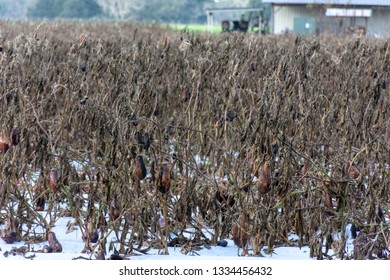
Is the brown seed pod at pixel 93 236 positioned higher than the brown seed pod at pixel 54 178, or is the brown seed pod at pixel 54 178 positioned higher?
the brown seed pod at pixel 54 178

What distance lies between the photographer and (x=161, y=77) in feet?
26.4

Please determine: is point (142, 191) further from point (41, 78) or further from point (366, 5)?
point (366, 5)

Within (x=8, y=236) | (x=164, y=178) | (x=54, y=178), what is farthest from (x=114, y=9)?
(x=164, y=178)

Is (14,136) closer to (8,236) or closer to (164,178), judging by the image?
(8,236)

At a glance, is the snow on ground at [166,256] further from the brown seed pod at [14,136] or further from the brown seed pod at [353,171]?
the brown seed pod at [14,136]

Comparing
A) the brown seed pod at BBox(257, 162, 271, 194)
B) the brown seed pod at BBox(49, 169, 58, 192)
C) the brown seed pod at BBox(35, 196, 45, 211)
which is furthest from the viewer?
the brown seed pod at BBox(35, 196, 45, 211)

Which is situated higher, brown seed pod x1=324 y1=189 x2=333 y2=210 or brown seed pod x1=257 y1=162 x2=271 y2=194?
brown seed pod x1=257 y1=162 x2=271 y2=194

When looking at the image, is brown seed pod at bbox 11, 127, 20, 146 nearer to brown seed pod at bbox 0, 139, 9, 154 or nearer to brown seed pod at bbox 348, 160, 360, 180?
brown seed pod at bbox 0, 139, 9, 154

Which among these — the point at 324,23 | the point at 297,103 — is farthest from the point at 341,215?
the point at 324,23

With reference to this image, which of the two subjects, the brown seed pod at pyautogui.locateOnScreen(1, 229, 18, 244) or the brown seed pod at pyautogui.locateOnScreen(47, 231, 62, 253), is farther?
the brown seed pod at pyautogui.locateOnScreen(1, 229, 18, 244)

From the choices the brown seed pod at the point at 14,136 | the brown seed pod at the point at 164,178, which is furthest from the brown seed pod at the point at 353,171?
the brown seed pod at the point at 14,136

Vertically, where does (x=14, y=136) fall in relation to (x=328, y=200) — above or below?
above

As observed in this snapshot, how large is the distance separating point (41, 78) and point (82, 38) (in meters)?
0.68

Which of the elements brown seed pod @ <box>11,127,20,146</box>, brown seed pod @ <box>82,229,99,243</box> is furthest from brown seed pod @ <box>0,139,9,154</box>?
brown seed pod @ <box>82,229,99,243</box>
